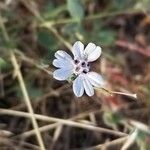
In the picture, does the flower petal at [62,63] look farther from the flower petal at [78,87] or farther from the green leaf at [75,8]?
the green leaf at [75,8]

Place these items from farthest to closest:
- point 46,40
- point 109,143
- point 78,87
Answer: point 46,40 → point 109,143 → point 78,87

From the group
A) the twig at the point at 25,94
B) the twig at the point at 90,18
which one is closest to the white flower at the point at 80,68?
the twig at the point at 25,94

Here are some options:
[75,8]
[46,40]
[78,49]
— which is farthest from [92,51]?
[46,40]

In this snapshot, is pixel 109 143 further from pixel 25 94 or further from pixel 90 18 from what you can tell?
pixel 90 18

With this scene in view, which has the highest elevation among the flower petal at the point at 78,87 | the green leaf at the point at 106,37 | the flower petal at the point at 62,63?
the green leaf at the point at 106,37

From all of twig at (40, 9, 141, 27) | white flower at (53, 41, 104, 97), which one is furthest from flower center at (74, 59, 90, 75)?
twig at (40, 9, 141, 27)

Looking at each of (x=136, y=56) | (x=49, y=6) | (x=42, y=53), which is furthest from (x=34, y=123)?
(x=136, y=56)

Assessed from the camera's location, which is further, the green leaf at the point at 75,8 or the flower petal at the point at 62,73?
the green leaf at the point at 75,8
